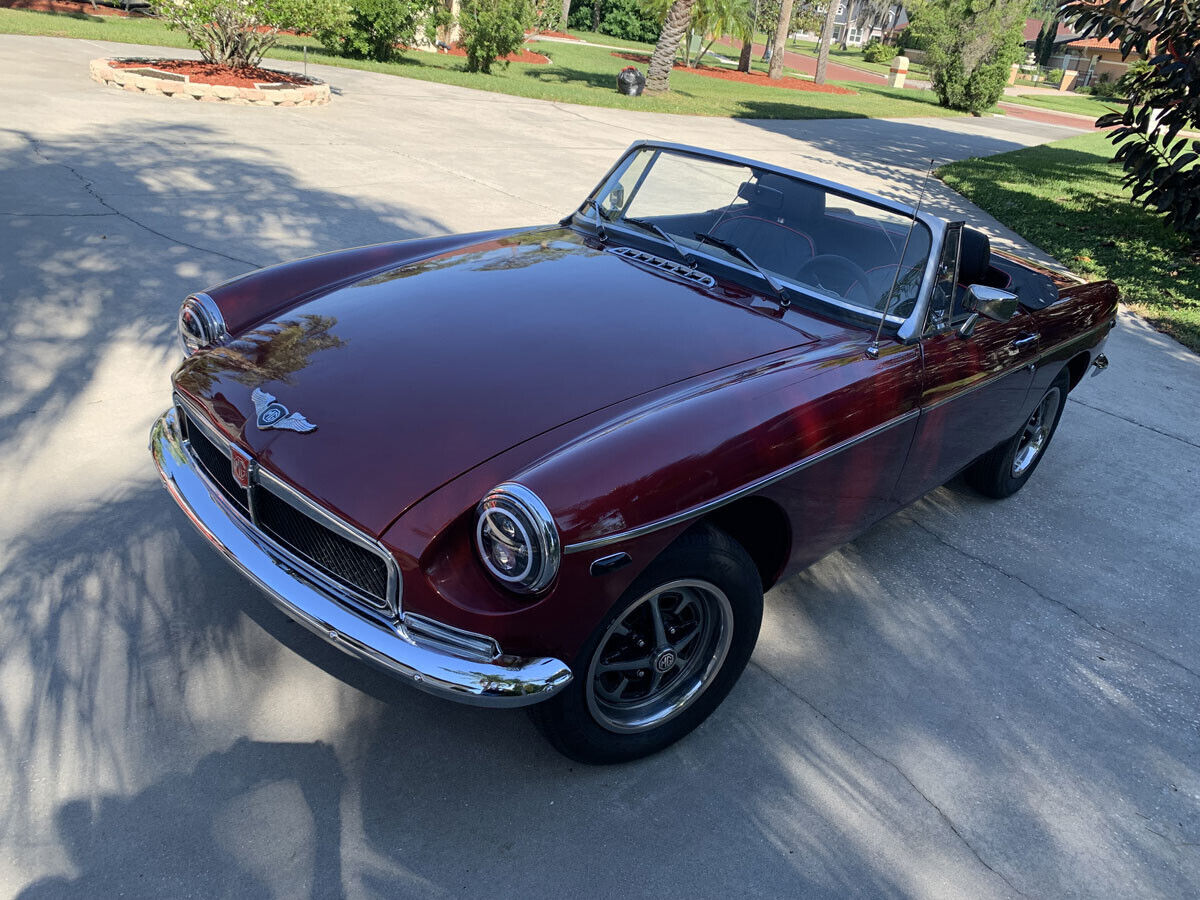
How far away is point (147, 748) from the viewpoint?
255 centimetres

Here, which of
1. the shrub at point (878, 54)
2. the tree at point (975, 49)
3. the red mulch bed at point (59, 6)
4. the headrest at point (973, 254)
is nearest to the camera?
the headrest at point (973, 254)

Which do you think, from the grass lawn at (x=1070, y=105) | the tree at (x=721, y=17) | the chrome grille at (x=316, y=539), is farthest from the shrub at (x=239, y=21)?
the grass lawn at (x=1070, y=105)

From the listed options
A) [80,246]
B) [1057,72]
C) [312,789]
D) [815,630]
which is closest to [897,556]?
[815,630]

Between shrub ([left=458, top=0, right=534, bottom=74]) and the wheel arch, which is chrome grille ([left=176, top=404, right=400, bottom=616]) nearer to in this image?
the wheel arch

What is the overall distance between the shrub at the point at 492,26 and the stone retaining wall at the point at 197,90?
7.30m

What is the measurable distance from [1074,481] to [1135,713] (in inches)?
79.3

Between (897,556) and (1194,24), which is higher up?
(1194,24)

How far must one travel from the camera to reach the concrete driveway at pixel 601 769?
2375 mm

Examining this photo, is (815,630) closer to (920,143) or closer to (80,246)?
(80,246)

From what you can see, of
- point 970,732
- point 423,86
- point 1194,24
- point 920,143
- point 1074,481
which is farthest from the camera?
point 920,143

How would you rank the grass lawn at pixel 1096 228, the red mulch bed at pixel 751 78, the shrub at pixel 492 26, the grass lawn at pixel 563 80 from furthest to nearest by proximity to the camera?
the red mulch bed at pixel 751 78 < the shrub at pixel 492 26 < the grass lawn at pixel 563 80 < the grass lawn at pixel 1096 228

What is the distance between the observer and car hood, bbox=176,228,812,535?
245 centimetres

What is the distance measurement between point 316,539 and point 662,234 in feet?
6.78

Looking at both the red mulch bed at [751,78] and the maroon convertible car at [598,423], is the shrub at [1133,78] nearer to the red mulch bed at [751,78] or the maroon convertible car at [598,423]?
the maroon convertible car at [598,423]
